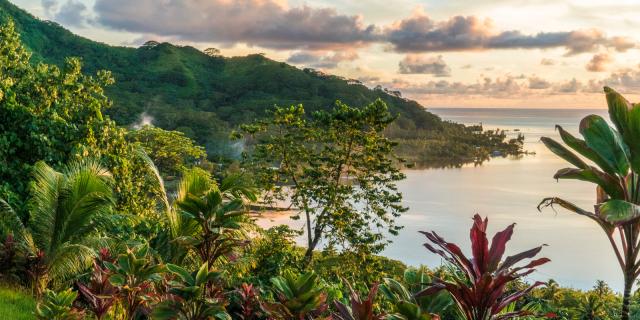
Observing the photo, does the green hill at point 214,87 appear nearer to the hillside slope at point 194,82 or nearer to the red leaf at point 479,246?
the hillside slope at point 194,82

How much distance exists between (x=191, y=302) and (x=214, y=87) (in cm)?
13141

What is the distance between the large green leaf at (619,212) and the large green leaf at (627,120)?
0.39 m

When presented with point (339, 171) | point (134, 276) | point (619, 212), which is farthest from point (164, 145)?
point (619, 212)

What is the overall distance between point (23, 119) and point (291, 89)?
382ft

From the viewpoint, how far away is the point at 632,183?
147 inches

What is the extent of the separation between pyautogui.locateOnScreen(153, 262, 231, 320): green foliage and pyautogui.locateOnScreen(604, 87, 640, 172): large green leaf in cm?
271

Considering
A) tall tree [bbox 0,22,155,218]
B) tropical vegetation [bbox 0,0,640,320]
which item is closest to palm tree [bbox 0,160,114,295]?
tropical vegetation [bbox 0,0,640,320]

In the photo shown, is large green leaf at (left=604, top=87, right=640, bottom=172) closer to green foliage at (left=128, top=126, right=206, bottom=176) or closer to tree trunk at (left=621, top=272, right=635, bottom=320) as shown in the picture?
tree trunk at (left=621, top=272, right=635, bottom=320)

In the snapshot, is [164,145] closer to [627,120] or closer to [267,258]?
[267,258]

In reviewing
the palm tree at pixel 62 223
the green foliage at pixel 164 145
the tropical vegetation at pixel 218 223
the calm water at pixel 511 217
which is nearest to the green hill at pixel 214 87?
the calm water at pixel 511 217

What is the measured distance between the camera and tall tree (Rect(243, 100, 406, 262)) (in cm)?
1627

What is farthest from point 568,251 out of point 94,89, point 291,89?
point 291,89

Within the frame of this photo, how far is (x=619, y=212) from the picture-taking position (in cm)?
332

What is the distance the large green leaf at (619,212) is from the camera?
3266 millimetres
